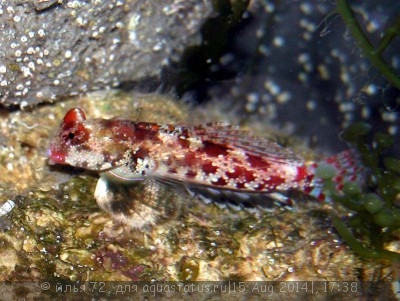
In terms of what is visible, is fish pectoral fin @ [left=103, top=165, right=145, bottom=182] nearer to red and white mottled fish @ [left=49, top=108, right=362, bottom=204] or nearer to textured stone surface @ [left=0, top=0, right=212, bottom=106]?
red and white mottled fish @ [left=49, top=108, right=362, bottom=204]

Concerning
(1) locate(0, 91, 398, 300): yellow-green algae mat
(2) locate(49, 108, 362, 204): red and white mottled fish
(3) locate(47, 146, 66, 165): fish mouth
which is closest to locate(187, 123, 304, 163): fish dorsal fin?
(2) locate(49, 108, 362, 204): red and white mottled fish

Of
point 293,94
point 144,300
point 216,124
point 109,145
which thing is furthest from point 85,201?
point 293,94

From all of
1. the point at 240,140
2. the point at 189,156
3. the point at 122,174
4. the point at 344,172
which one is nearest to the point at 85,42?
the point at 122,174

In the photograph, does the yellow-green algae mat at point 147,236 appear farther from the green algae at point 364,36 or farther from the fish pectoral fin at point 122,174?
the green algae at point 364,36

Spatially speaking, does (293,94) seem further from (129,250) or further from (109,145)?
(129,250)

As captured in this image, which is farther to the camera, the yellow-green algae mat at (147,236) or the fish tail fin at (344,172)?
the fish tail fin at (344,172)

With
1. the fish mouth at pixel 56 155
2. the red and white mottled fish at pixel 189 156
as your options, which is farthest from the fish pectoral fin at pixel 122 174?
the fish mouth at pixel 56 155
